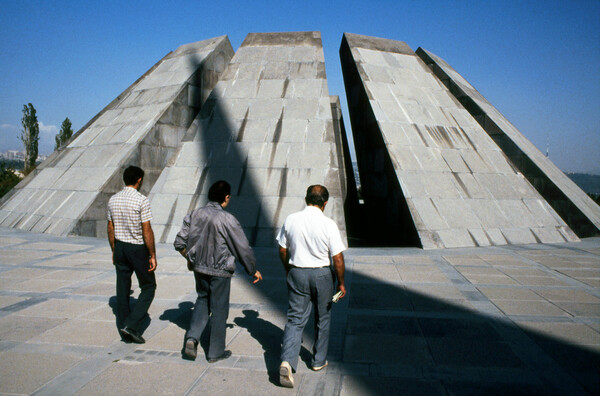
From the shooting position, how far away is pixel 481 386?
333cm

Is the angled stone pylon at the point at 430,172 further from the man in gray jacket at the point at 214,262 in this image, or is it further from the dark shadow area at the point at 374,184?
the man in gray jacket at the point at 214,262

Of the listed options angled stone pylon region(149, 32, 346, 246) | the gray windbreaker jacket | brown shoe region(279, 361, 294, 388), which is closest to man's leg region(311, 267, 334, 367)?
brown shoe region(279, 361, 294, 388)

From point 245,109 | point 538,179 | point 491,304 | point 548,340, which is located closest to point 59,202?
point 245,109

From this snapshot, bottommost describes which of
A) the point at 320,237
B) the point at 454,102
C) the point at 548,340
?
the point at 548,340

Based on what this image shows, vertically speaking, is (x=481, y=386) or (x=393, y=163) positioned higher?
(x=393, y=163)

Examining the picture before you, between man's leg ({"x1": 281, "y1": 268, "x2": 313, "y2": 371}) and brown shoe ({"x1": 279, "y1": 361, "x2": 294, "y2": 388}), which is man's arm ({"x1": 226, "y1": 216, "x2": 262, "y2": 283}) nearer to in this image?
man's leg ({"x1": 281, "y1": 268, "x2": 313, "y2": 371})

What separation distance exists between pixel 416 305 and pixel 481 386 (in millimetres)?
2132

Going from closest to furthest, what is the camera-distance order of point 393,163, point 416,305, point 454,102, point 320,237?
point 320,237 < point 416,305 < point 393,163 < point 454,102

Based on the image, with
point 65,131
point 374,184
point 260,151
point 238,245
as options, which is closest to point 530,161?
point 374,184

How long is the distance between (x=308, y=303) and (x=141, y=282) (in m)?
1.82

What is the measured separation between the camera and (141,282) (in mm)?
4305

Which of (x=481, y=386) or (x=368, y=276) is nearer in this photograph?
(x=481, y=386)

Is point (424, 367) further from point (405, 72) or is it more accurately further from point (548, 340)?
point (405, 72)

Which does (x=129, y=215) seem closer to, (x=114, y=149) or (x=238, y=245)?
(x=238, y=245)
